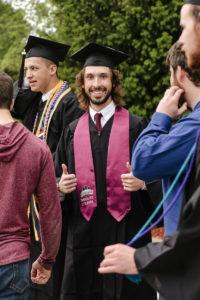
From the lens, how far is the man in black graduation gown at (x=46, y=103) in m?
5.81

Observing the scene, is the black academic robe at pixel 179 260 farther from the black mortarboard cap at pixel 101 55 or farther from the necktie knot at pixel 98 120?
the black mortarboard cap at pixel 101 55

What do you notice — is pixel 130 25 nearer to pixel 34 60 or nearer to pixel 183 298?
pixel 34 60

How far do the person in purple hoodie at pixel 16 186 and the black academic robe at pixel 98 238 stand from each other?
1.41 m

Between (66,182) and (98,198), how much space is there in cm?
31

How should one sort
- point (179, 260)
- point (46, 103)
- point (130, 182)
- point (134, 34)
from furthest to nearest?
1. point (134, 34)
2. point (46, 103)
3. point (130, 182)
4. point (179, 260)

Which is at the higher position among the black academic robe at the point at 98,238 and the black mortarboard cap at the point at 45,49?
the black mortarboard cap at the point at 45,49

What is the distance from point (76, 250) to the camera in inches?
203

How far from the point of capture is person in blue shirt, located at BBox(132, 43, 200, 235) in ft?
8.98

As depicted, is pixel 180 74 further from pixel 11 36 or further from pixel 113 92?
pixel 11 36

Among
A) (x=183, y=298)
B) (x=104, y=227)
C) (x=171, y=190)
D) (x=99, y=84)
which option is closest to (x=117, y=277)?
(x=104, y=227)

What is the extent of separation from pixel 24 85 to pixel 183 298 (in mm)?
4844

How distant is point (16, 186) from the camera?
3559 millimetres

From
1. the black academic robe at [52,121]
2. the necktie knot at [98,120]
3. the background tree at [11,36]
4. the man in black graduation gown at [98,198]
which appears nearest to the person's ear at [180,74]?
the man in black graduation gown at [98,198]

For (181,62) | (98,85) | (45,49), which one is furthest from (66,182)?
(181,62)
